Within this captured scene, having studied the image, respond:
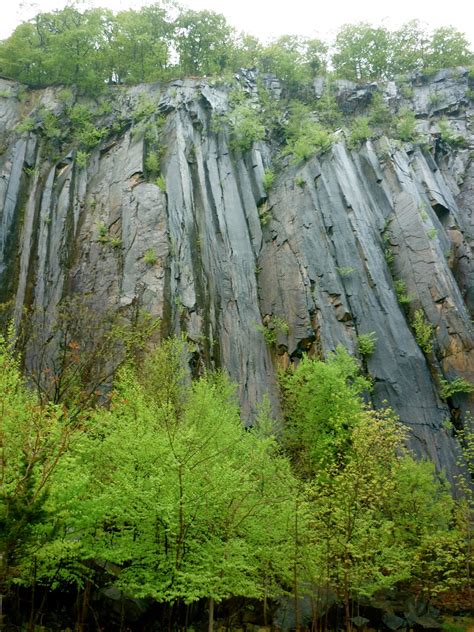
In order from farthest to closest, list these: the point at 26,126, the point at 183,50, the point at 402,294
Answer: the point at 183,50 < the point at 26,126 < the point at 402,294

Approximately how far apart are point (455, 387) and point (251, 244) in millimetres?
16927

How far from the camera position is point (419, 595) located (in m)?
18.6

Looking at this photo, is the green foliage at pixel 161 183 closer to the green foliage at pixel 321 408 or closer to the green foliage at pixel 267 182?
the green foliage at pixel 267 182

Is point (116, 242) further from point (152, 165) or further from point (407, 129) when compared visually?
point (407, 129)

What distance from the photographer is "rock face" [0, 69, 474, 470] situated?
1121 inches

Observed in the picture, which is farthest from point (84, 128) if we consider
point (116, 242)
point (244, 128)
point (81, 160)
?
point (116, 242)

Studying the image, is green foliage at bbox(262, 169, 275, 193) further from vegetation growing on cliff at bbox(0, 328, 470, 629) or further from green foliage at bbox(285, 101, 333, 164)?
vegetation growing on cliff at bbox(0, 328, 470, 629)

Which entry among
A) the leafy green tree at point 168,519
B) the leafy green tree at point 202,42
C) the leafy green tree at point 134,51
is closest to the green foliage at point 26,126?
the leafy green tree at point 134,51

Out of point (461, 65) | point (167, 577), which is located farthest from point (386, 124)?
point (167, 577)

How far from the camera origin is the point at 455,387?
2822cm

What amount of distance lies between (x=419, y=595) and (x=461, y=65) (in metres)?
50.1

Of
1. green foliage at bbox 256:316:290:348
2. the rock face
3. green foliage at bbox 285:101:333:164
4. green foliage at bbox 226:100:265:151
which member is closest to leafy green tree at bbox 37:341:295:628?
the rock face

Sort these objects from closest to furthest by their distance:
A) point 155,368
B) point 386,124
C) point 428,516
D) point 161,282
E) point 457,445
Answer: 1. point 428,516
2. point 155,368
3. point 457,445
4. point 161,282
5. point 386,124

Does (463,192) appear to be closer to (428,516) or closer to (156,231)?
(156,231)
